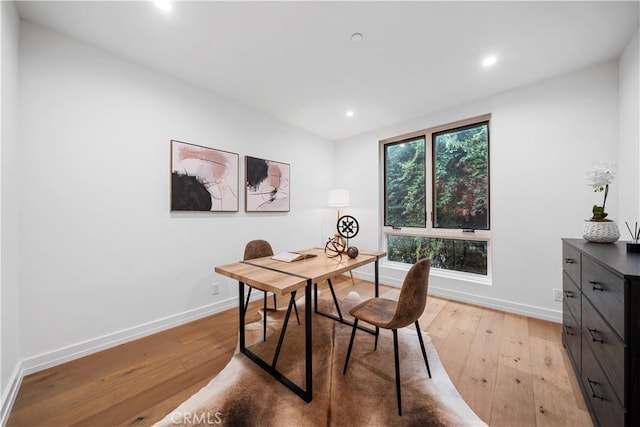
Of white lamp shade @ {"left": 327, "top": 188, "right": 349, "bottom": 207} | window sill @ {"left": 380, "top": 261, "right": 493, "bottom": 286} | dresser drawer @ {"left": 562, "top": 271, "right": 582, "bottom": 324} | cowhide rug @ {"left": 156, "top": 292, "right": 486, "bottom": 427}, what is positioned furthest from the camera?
white lamp shade @ {"left": 327, "top": 188, "right": 349, "bottom": 207}

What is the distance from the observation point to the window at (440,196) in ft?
10.0

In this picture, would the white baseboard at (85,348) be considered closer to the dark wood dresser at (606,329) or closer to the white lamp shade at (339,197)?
the white lamp shade at (339,197)

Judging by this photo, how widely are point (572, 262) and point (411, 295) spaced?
4.30 ft

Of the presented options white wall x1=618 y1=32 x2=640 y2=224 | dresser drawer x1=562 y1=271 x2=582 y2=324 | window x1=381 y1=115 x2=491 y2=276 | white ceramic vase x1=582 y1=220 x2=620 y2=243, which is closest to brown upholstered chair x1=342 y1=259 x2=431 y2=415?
dresser drawer x1=562 y1=271 x2=582 y2=324

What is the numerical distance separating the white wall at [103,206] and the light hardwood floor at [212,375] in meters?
0.28

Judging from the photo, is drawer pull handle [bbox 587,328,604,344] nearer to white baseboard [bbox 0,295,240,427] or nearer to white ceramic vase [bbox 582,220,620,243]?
white ceramic vase [bbox 582,220,620,243]

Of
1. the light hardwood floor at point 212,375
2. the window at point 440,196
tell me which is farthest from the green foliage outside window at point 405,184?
the light hardwood floor at point 212,375

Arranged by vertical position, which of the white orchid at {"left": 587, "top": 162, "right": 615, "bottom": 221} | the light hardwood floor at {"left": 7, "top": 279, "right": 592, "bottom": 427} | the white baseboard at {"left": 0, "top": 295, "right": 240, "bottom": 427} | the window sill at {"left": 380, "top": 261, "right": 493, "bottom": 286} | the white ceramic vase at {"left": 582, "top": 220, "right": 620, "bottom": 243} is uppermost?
the white orchid at {"left": 587, "top": 162, "right": 615, "bottom": 221}

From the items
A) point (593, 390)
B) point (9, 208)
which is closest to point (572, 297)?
point (593, 390)

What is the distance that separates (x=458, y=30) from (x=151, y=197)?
3025 millimetres

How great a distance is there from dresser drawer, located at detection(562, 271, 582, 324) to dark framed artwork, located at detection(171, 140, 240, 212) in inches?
124

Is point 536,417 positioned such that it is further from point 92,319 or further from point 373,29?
point 92,319

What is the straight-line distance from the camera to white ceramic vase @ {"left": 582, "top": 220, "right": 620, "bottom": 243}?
163cm

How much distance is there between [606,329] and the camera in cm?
112
